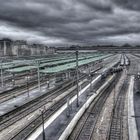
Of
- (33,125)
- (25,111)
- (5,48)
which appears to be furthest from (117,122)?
(5,48)

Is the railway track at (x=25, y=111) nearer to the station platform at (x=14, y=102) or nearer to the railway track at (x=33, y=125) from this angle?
the railway track at (x=33, y=125)

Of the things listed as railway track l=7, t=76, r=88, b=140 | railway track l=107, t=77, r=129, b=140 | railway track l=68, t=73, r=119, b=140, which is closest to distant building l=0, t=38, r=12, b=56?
railway track l=7, t=76, r=88, b=140

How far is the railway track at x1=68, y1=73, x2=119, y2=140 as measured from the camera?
82.7ft

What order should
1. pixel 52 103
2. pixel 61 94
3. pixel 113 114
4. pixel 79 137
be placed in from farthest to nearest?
pixel 61 94 < pixel 52 103 < pixel 113 114 < pixel 79 137

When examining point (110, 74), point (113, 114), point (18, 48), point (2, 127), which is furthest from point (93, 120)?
point (18, 48)

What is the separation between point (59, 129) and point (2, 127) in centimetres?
764

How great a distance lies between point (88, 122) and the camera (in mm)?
29938

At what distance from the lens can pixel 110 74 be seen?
84812mm

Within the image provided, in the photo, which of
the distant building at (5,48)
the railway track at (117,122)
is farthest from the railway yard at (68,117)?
the distant building at (5,48)

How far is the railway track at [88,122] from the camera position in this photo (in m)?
25.2

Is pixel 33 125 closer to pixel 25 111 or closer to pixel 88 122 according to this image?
pixel 25 111

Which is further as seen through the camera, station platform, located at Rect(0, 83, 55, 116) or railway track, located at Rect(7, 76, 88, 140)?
station platform, located at Rect(0, 83, 55, 116)

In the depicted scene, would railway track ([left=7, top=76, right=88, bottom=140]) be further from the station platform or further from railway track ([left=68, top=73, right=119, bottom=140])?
the station platform

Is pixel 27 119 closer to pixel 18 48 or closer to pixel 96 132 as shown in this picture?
pixel 96 132
